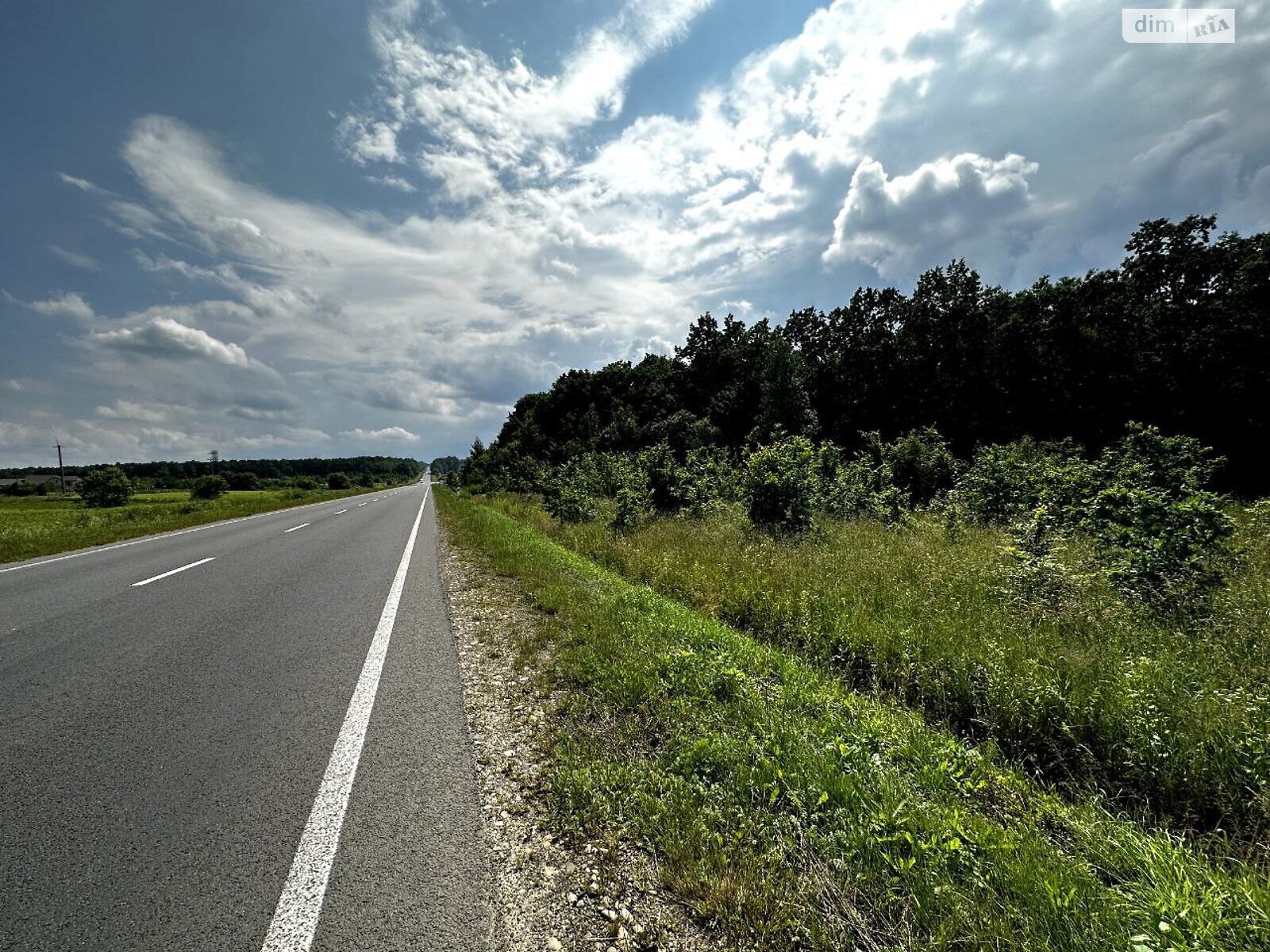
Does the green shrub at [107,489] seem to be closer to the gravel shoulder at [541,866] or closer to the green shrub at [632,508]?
the green shrub at [632,508]

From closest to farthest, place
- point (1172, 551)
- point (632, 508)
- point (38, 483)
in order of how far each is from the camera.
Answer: point (1172, 551) < point (632, 508) < point (38, 483)

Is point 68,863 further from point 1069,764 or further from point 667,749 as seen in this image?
point 1069,764

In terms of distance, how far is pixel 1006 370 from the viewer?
41156 millimetres

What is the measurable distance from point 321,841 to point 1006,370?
170 feet

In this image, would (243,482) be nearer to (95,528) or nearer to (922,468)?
(95,528)

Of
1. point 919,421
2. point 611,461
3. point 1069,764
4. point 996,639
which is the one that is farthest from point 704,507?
point 919,421

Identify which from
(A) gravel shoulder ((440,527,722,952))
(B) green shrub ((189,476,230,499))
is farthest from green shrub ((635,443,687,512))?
(B) green shrub ((189,476,230,499))

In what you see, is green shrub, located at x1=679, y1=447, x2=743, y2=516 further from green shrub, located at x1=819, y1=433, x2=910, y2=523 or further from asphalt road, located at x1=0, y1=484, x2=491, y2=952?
asphalt road, located at x1=0, y1=484, x2=491, y2=952

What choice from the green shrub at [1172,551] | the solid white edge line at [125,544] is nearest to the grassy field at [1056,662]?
the green shrub at [1172,551]

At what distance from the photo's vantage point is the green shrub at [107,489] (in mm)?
46188

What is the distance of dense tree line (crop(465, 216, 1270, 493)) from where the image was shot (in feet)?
100.0

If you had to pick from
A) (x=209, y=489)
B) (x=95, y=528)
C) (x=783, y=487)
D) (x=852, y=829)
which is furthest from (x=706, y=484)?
(x=209, y=489)

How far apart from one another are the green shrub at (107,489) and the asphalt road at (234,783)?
56606 millimetres

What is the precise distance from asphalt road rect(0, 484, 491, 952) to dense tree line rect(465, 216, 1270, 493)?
79.4 ft
